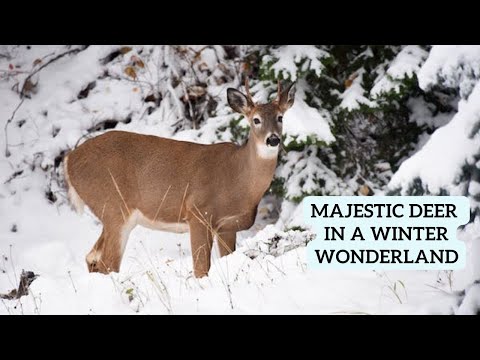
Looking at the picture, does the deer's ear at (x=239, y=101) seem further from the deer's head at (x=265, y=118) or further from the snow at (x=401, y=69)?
the snow at (x=401, y=69)

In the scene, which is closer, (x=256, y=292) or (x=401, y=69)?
(x=256, y=292)

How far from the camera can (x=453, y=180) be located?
168 inches

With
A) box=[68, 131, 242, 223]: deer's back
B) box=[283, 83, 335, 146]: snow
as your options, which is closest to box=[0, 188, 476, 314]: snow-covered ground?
box=[68, 131, 242, 223]: deer's back

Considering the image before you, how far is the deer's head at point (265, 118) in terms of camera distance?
608cm

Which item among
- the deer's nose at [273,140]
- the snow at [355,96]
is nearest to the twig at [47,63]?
the snow at [355,96]

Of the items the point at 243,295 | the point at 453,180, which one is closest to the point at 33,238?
the point at 243,295

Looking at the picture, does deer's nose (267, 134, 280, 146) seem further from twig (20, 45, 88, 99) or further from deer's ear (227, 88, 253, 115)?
twig (20, 45, 88, 99)

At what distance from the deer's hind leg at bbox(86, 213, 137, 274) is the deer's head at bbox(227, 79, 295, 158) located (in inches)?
54.4

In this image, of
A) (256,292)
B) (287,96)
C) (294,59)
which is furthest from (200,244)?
(294,59)

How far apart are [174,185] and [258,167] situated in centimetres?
80

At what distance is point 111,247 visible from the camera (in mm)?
6402

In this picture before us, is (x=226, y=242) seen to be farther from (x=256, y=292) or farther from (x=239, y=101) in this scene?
(x=256, y=292)

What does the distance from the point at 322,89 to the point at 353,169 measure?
1.22m

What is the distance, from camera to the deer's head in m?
6.08
